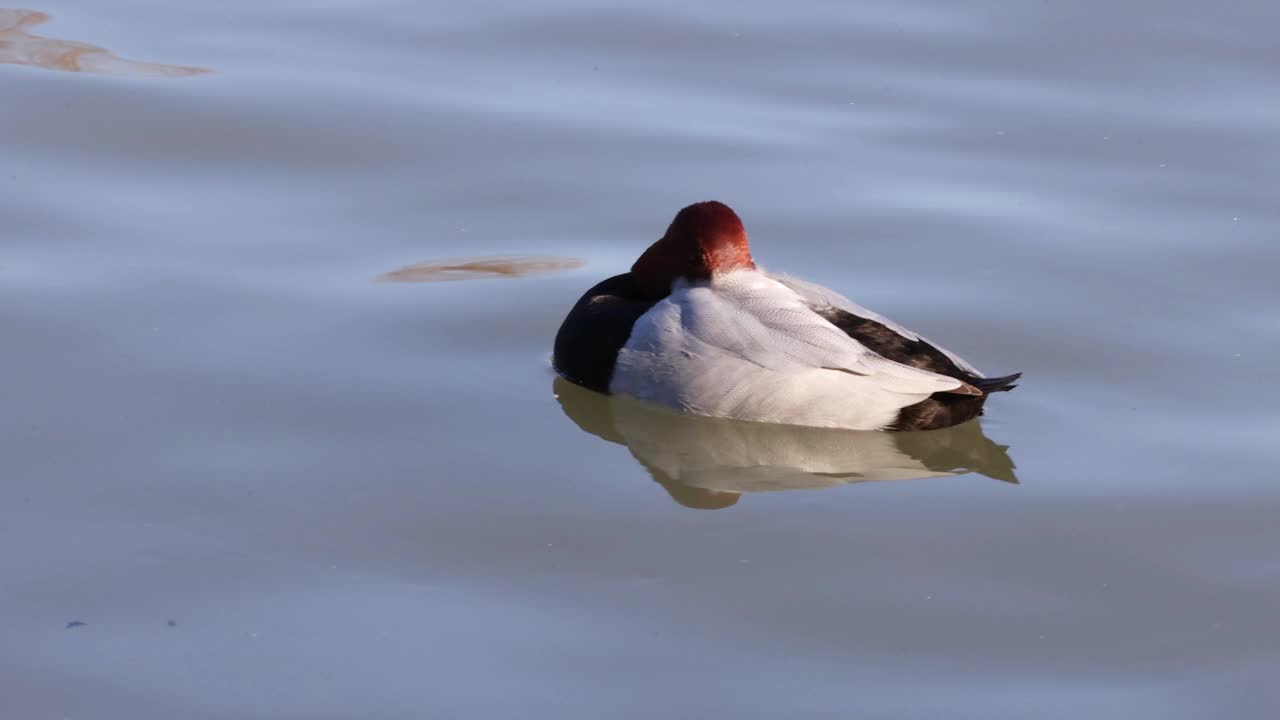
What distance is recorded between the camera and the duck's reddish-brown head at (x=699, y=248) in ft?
19.6

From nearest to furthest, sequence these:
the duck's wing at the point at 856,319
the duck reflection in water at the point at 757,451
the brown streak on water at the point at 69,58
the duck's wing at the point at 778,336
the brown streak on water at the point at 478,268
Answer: the duck reflection in water at the point at 757,451 < the duck's wing at the point at 778,336 < the duck's wing at the point at 856,319 < the brown streak on water at the point at 478,268 < the brown streak on water at the point at 69,58

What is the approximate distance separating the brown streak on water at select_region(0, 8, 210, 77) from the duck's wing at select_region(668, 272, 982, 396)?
375 cm

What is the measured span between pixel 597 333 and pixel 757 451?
712 millimetres

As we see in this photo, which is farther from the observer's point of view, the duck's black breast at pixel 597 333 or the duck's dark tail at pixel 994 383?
the duck's black breast at pixel 597 333

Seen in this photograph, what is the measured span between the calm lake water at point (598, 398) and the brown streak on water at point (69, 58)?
1.4 inches

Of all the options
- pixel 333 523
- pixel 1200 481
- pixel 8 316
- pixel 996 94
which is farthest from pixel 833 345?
pixel 996 94

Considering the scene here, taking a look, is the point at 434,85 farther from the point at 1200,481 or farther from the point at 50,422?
the point at 1200,481

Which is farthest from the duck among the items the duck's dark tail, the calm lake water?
the calm lake water

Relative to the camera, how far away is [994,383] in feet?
18.5

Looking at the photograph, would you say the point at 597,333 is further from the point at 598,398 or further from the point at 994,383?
the point at 994,383

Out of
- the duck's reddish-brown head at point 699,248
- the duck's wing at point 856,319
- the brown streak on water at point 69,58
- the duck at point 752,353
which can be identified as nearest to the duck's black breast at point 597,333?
the duck at point 752,353

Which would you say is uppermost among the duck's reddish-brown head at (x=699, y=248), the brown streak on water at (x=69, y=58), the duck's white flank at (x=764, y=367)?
the brown streak on water at (x=69, y=58)

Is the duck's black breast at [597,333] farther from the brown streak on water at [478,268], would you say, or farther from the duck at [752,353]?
the brown streak on water at [478,268]

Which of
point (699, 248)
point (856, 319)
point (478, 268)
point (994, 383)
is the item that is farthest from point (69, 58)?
point (994, 383)
